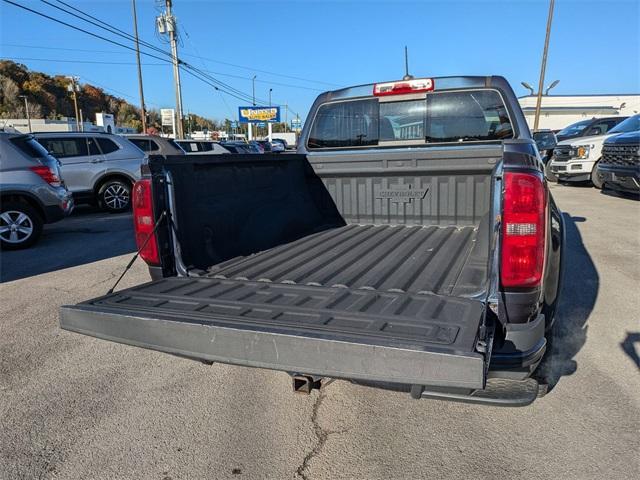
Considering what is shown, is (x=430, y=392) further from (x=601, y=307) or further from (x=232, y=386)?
(x=601, y=307)

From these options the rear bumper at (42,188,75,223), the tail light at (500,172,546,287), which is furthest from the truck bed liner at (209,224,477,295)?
the rear bumper at (42,188,75,223)

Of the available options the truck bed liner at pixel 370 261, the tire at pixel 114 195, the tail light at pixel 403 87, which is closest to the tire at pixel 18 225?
the tire at pixel 114 195

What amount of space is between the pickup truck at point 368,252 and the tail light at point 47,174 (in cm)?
515

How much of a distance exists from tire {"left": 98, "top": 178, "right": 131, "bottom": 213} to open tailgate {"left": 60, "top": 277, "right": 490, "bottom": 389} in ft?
30.7

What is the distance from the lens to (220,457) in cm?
244

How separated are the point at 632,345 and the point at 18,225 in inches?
333

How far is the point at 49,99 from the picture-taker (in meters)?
74.4

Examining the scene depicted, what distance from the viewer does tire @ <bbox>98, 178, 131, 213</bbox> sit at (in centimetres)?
1084

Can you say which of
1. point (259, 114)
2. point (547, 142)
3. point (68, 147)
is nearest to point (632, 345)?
point (547, 142)

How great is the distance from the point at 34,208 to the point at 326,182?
575 centimetres

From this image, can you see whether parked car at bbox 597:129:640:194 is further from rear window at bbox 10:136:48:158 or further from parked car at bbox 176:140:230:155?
rear window at bbox 10:136:48:158

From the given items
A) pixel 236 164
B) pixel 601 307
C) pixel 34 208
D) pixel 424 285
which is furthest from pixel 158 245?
pixel 34 208

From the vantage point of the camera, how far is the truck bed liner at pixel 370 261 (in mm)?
2691

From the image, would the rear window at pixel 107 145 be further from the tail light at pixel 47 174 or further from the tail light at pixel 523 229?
the tail light at pixel 523 229
